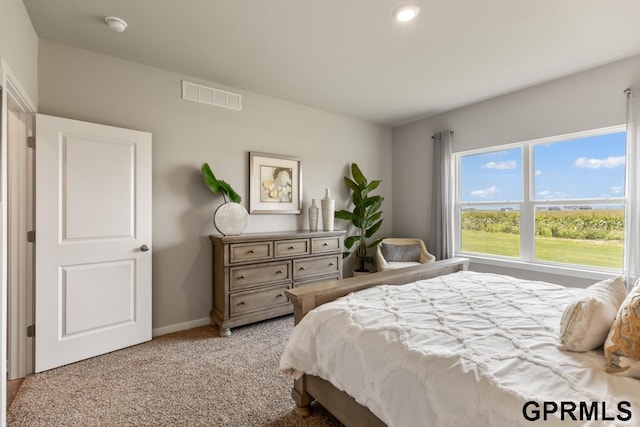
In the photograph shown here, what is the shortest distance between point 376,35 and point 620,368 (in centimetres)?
242

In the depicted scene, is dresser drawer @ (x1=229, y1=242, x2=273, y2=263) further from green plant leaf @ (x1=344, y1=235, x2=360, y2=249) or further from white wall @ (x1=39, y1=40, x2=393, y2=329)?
green plant leaf @ (x1=344, y1=235, x2=360, y2=249)

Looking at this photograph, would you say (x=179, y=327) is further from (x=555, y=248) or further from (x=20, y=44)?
(x=555, y=248)

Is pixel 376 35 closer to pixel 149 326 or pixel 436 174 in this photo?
pixel 436 174

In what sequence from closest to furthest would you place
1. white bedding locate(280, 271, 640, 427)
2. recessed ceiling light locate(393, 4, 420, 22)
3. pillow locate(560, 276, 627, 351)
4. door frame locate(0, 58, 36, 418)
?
white bedding locate(280, 271, 640, 427) < pillow locate(560, 276, 627, 351) < door frame locate(0, 58, 36, 418) < recessed ceiling light locate(393, 4, 420, 22)

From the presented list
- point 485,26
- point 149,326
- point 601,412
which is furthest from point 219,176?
point 601,412

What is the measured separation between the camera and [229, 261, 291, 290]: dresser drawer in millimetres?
2887

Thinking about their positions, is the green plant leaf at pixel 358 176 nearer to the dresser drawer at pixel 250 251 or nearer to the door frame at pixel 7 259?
the dresser drawer at pixel 250 251

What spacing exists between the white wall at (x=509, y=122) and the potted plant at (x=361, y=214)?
2.31ft

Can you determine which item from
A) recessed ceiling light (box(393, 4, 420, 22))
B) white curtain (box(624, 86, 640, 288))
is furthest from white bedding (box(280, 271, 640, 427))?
recessed ceiling light (box(393, 4, 420, 22))

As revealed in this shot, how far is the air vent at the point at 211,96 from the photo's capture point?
119 inches

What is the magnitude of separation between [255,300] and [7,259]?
6.20ft

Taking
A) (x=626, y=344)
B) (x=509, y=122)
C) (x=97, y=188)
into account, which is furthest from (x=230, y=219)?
(x=509, y=122)

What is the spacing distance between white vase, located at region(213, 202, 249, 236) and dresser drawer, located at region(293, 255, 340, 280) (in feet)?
2.34

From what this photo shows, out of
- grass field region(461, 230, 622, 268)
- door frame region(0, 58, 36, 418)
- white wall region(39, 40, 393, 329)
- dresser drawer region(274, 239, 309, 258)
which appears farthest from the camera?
dresser drawer region(274, 239, 309, 258)
